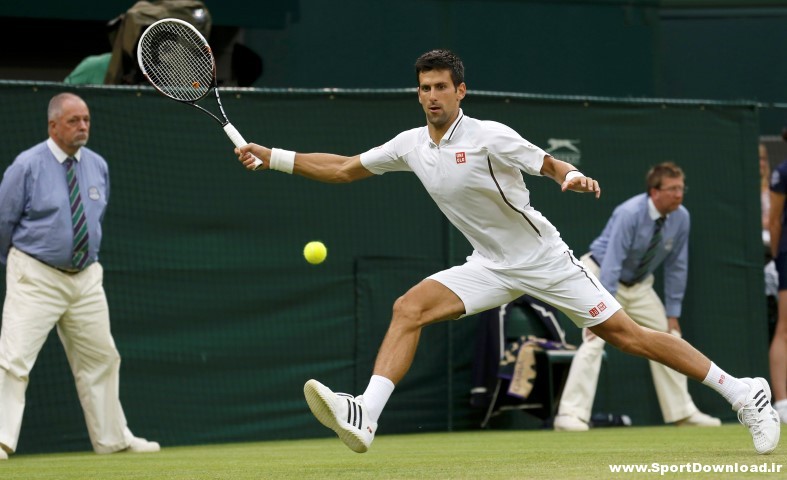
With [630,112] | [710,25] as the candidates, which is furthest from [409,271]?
[710,25]

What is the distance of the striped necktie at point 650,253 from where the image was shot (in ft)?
36.1

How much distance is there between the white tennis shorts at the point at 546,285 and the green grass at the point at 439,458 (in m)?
0.77

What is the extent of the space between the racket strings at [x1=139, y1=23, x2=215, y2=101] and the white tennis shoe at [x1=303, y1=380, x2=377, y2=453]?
7.27ft

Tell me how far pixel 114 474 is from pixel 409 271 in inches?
164

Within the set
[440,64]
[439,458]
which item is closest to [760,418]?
[439,458]

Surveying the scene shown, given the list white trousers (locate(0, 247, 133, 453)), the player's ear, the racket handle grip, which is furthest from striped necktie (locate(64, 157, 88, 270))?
the player's ear

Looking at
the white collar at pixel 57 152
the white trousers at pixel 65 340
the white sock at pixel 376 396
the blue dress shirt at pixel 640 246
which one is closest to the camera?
the white sock at pixel 376 396

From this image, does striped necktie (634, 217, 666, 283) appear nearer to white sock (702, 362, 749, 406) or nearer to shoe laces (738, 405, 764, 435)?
white sock (702, 362, 749, 406)

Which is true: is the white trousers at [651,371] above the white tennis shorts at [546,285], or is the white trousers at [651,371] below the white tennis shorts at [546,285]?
below

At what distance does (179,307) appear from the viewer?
10.4 metres

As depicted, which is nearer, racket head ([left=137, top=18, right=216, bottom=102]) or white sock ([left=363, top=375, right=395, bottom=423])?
white sock ([left=363, top=375, right=395, bottom=423])

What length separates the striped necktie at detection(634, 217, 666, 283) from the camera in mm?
10992

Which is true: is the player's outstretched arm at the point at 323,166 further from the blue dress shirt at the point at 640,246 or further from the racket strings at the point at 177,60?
the blue dress shirt at the point at 640,246

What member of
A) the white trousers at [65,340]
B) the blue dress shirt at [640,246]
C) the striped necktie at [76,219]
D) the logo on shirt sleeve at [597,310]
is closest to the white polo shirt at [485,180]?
the logo on shirt sleeve at [597,310]
